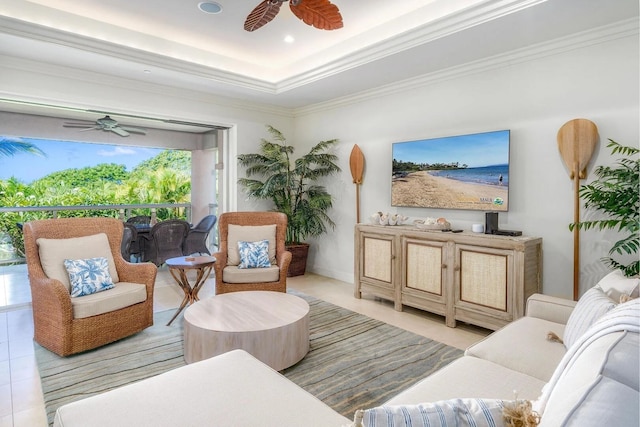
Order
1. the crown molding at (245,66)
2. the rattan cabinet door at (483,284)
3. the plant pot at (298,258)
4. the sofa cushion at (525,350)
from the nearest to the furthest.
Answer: the sofa cushion at (525,350)
the crown molding at (245,66)
the rattan cabinet door at (483,284)
the plant pot at (298,258)

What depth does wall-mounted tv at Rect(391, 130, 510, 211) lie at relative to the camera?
3.62 metres

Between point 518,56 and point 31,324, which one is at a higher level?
point 518,56

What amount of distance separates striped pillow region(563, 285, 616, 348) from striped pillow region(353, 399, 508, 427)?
99cm

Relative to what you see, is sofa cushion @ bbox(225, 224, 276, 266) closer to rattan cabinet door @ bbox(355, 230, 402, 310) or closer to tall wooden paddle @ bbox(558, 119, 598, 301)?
rattan cabinet door @ bbox(355, 230, 402, 310)

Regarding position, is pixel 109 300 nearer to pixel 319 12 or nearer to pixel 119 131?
pixel 319 12

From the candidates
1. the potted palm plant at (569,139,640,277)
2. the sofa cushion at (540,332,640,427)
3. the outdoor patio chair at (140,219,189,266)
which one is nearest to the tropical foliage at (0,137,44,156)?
the outdoor patio chair at (140,219,189,266)

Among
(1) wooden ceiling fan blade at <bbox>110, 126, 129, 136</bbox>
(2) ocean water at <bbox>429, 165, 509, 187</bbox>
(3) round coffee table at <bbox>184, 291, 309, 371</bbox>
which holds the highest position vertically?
(1) wooden ceiling fan blade at <bbox>110, 126, 129, 136</bbox>

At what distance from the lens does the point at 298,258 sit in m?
5.54

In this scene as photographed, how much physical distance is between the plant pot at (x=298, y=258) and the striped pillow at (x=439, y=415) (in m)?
4.57

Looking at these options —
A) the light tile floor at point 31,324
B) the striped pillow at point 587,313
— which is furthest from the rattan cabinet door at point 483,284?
the striped pillow at point 587,313

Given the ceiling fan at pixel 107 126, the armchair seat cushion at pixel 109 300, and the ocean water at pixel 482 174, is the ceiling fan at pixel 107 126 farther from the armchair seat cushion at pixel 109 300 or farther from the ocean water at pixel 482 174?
the ocean water at pixel 482 174

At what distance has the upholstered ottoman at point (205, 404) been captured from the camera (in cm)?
126

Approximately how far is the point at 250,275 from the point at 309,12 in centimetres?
249

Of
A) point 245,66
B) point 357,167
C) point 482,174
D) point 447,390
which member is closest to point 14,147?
point 245,66
